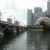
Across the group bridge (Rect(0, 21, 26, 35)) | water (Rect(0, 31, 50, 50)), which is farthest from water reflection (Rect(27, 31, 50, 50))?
bridge (Rect(0, 21, 26, 35))

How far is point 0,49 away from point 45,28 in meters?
135

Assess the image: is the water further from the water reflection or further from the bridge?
the bridge

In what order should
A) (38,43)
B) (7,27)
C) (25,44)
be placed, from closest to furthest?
(25,44)
(38,43)
(7,27)

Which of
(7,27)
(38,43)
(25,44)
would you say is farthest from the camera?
(7,27)

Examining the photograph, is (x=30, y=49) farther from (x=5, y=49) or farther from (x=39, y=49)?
(x=5, y=49)

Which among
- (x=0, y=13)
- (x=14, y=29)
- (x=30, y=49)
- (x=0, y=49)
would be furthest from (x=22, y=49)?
(x=14, y=29)

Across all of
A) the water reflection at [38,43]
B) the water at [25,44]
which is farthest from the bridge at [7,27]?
the water at [25,44]

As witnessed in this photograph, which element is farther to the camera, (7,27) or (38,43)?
(7,27)

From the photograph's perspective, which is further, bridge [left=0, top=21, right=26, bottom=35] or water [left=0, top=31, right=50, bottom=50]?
bridge [left=0, top=21, right=26, bottom=35]

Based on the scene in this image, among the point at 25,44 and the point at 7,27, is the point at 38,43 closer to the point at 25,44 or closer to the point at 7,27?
the point at 25,44

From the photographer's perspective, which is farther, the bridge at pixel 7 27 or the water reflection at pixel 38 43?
the bridge at pixel 7 27

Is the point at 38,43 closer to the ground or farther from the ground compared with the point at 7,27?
farther from the ground

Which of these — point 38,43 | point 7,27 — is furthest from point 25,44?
point 7,27

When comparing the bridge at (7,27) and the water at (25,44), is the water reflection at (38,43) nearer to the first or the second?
the water at (25,44)
